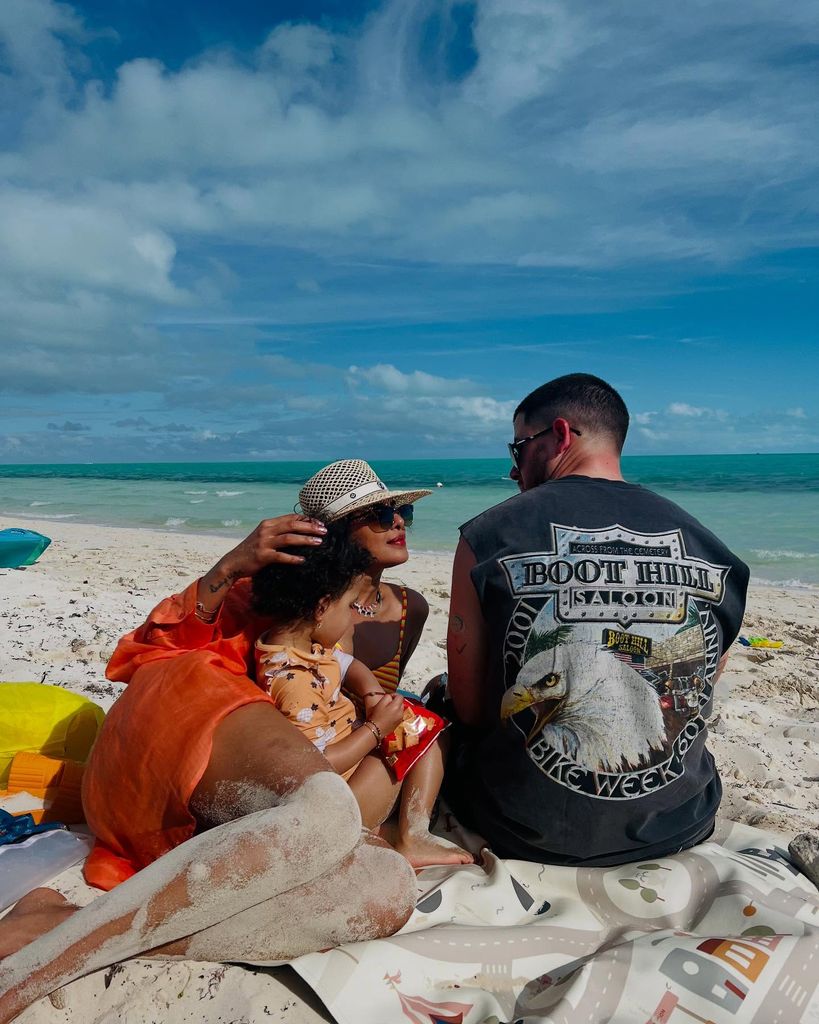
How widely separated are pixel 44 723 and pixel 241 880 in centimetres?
190

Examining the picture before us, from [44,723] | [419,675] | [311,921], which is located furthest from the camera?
[419,675]

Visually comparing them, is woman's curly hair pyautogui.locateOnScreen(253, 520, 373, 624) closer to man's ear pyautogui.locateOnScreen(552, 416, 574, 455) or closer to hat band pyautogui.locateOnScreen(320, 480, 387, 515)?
hat band pyautogui.locateOnScreen(320, 480, 387, 515)

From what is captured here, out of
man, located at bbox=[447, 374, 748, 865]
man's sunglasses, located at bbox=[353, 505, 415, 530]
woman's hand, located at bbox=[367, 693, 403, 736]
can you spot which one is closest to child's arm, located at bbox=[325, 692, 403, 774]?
woman's hand, located at bbox=[367, 693, 403, 736]

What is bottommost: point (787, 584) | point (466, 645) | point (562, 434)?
point (787, 584)

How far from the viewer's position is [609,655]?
2488mm

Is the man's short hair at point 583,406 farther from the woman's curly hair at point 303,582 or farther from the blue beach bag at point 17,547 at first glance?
Answer: the blue beach bag at point 17,547

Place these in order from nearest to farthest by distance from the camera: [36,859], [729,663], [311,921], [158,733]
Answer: [311,921] → [158,733] → [36,859] → [729,663]

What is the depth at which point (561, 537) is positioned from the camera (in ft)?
8.53

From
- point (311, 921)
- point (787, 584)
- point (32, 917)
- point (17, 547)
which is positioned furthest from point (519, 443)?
point (787, 584)

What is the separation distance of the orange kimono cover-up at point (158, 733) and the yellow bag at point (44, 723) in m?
0.87

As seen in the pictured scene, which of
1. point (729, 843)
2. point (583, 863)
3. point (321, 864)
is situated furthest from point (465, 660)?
point (729, 843)

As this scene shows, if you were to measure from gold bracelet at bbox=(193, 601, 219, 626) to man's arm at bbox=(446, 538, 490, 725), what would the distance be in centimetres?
91

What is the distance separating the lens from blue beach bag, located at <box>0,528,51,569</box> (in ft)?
28.8

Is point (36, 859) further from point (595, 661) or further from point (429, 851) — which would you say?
point (595, 661)
